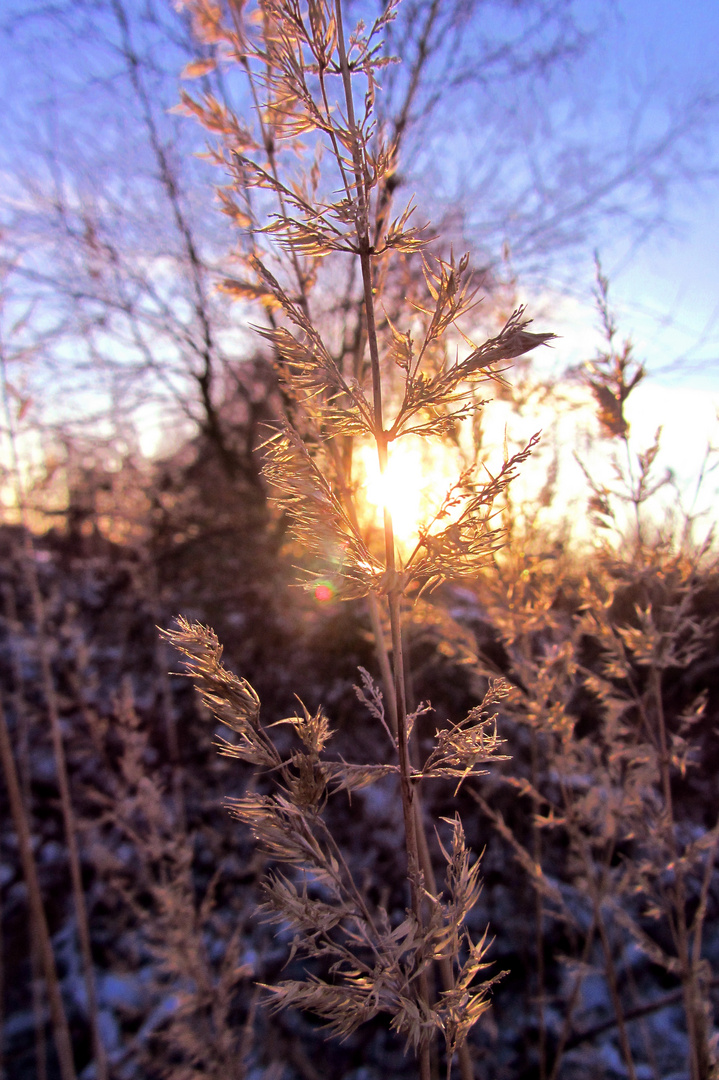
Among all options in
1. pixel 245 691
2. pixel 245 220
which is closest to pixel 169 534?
pixel 245 220

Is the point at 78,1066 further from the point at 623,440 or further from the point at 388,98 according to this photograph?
the point at 388,98

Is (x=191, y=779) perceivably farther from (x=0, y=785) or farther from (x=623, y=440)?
(x=623, y=440)

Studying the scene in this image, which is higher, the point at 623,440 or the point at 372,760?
the point at 623,440

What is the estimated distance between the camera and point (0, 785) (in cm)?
361

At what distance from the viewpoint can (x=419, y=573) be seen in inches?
28.0

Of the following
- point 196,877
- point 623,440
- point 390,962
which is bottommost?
point 196,877

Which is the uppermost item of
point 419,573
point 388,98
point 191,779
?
point 388,98

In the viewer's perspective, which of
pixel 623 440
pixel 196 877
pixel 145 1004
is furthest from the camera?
pixel 196 877

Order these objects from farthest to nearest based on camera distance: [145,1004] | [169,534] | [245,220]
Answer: [169,534]
[145,1004]
[245,220]

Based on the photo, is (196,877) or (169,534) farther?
(169,534)

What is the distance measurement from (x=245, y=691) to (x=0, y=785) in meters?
3.82

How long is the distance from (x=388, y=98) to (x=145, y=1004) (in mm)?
4227

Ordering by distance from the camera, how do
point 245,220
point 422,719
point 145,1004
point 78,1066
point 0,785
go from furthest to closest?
point 0,785 → point 422,719 → point 145,1004 → point 78,1066 → point 245,220

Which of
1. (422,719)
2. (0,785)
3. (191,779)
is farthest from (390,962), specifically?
(0,785)
